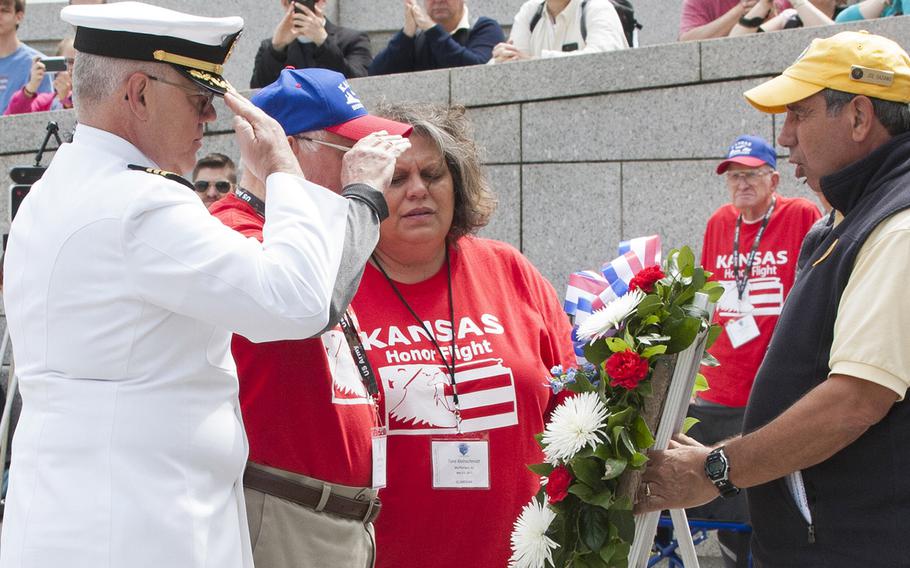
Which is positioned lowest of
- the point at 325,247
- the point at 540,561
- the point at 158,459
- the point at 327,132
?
the point at 540,561

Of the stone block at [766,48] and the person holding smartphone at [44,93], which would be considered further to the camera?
the person holding smartphone at [44,93]

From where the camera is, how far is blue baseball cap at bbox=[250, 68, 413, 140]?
2.74 metres

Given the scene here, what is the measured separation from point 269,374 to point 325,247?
482mm

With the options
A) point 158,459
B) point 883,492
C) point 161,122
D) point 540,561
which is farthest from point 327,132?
point 883,492

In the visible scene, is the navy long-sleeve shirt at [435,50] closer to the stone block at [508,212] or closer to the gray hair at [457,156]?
the stone block at [508,212]

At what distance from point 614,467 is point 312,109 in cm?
112

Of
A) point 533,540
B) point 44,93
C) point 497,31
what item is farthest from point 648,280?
point 44,93

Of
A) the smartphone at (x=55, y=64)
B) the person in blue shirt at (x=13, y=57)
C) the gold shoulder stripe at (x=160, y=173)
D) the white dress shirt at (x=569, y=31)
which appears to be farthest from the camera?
the person in blue shirt at (x=13, y=57)

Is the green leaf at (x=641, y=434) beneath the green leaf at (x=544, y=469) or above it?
above

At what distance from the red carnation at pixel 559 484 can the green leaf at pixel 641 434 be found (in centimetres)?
19

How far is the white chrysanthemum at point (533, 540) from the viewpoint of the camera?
9.25 feet

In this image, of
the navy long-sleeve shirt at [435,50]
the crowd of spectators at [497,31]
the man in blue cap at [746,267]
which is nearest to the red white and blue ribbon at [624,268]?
the man in blue cap at [746,267]

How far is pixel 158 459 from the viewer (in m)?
2.14

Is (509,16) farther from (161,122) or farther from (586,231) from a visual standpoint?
(161,122)
